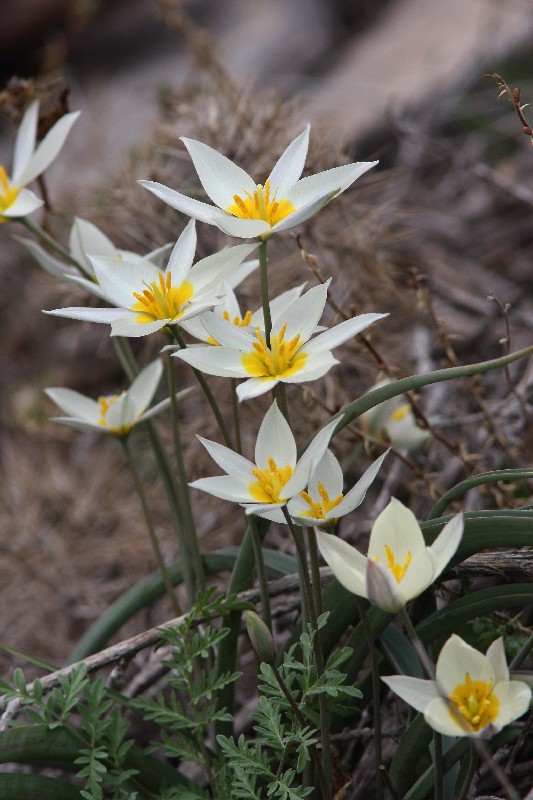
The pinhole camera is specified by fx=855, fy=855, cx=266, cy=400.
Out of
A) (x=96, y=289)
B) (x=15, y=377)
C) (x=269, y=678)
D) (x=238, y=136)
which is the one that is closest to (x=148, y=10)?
(x=15, y=377)

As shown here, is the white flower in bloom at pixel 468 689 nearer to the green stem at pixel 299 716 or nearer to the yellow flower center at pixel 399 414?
the green stem at pixel 299 716

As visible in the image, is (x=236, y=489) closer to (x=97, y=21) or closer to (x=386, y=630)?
(x=386, y=630)

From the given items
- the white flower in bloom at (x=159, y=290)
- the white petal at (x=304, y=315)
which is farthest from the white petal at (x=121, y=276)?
the white petal at (x=304, y=315)

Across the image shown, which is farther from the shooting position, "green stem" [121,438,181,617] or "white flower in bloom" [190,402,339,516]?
"green stem" [121,438,181,617]

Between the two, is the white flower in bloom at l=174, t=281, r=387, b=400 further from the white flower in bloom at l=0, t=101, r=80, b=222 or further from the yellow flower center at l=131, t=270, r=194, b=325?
the white flower in bloom at l=0, t=101, r=80, b=222

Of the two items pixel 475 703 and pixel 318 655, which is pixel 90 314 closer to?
pixel 318 655

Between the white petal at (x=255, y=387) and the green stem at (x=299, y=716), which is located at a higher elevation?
the white petal at (x=255, y=387)

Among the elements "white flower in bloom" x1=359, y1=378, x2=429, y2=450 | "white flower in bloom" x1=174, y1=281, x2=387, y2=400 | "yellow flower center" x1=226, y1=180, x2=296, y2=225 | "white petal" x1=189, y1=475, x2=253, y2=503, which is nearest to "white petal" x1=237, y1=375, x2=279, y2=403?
"white flower in bloom" x1=174, y1=281, x2=387, y2=400

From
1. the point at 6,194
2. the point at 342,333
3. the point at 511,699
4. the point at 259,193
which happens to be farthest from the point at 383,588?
the point at 6,194
